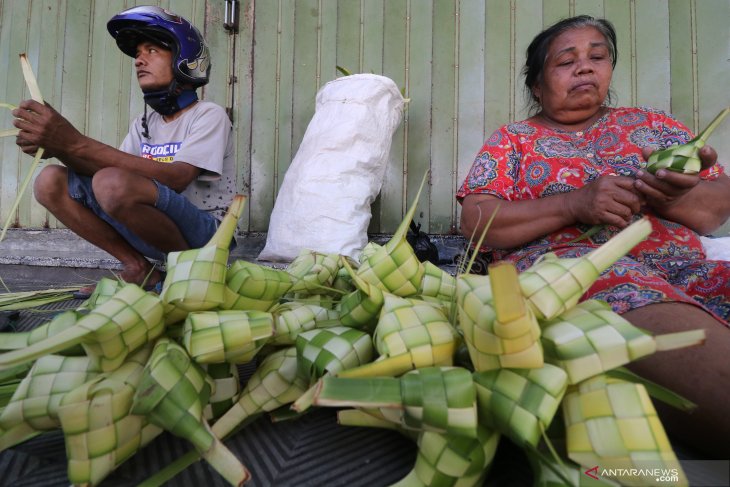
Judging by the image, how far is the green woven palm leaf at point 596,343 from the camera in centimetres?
33

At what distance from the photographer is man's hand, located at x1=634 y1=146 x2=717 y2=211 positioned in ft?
2.54

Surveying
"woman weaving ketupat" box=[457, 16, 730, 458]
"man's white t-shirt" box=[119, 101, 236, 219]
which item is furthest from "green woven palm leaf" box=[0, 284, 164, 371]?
"man's white t-shirt" box=[119, 101, 236, 219]

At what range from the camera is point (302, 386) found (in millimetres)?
479

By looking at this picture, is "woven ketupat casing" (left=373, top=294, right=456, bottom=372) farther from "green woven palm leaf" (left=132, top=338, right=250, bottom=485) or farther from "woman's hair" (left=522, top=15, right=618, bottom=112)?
"woman's hair" (left=522, top=15, right=618, bottom=112)

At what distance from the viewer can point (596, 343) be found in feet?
1.12

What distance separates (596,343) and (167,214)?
1584 mm

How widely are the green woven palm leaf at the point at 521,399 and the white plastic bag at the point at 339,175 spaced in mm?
1391

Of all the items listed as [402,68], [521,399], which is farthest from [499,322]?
[402,68]

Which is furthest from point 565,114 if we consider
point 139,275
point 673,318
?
point 139,275

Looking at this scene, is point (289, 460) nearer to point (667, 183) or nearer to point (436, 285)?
point (436, 285)

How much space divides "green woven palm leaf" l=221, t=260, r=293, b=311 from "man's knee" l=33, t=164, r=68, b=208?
5.61 ft

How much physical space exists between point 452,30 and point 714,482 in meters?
2.42

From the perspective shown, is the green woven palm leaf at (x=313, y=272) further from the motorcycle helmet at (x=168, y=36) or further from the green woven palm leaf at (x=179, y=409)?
the motorcycle helmet at (x=168, y=36)

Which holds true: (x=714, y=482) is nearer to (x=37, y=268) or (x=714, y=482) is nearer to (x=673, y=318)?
(x=673, y=318)
